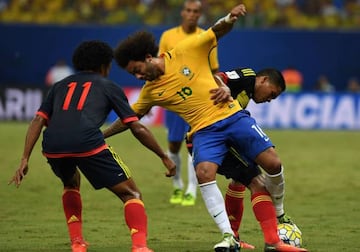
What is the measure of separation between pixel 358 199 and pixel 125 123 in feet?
20.6

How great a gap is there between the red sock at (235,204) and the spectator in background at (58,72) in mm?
21256

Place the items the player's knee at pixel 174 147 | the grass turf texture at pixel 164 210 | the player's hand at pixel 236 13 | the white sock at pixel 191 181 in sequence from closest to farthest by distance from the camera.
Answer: the player's hand at pixel 236 13, the grass turf texture at pixel 164 210, the white sock at pixel 191 181, the player's knee at pixel 174 147

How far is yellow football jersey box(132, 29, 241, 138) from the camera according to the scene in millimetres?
8781

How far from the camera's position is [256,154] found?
8.63m

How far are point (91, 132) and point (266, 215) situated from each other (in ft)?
6.10

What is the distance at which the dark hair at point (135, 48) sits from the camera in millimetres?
8547

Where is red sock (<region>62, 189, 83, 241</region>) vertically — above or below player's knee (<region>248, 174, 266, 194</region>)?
below

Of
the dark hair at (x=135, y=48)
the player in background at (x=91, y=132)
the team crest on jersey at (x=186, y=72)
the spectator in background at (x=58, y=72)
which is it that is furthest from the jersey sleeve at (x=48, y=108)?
the spectator in background at (x=58, y=72)

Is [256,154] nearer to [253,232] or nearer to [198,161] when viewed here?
[198,161]

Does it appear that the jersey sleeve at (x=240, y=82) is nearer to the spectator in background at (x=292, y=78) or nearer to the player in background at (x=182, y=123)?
the player in background at (x=182, y=123)

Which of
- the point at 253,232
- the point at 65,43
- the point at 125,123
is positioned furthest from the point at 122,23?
the point at 125,123

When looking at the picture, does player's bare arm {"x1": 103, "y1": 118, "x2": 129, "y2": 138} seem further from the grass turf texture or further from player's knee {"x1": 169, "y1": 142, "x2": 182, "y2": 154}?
player's knee {"x1": 169, "y1": 142, "x2": 182, "y2": 154}

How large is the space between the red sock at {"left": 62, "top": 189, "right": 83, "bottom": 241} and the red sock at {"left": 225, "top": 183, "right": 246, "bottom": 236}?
5.36ft

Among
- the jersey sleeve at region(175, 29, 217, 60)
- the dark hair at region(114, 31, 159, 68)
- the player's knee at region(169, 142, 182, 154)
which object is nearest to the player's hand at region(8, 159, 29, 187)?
the dark hair at region(114, 31, 159, 68)
